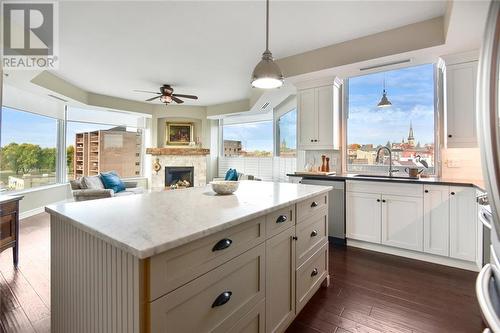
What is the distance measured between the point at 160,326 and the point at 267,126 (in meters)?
6.27

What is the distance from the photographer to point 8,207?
2.54m

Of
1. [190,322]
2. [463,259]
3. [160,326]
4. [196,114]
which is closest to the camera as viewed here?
[160,326]

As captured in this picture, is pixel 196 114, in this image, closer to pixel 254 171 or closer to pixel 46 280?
pixel 254 171

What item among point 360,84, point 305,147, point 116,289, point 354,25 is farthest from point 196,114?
point 116,289

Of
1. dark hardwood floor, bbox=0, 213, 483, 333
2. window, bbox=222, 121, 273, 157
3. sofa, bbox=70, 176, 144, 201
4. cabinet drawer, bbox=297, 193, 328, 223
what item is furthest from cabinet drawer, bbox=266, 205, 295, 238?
window, bbox=222, 121, 273, 157

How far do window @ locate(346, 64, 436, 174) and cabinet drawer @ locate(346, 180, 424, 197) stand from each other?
2.38 ft

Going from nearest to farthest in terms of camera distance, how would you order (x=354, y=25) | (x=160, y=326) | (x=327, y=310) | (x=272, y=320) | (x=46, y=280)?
(x=160, y=326) → (x=272, y=320) → (x=327, y=310) → (x=46, y=280) → (x=354, y=25)

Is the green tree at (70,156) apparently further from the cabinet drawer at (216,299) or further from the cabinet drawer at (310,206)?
the cabinet drawer at (216,299)

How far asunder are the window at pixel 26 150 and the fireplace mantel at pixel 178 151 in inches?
87.4

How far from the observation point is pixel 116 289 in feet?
3.07

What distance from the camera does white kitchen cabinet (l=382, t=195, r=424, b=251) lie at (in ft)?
9.32

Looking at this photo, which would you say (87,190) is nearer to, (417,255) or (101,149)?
(101,149)

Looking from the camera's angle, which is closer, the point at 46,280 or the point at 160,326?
the point at 160,326

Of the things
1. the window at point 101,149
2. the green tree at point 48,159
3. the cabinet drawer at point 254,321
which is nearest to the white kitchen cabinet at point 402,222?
the cabinet drawer at point 254,321
